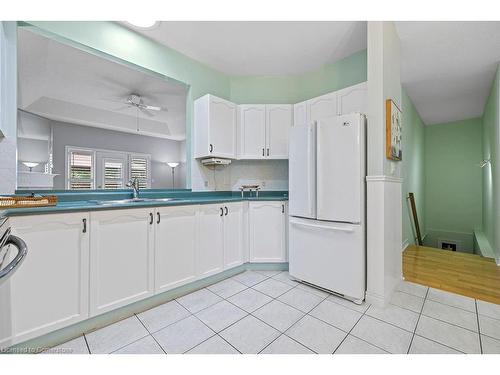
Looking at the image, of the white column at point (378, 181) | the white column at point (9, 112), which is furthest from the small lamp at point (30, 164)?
the white column at point (378, 181)

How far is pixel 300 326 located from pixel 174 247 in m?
1.18

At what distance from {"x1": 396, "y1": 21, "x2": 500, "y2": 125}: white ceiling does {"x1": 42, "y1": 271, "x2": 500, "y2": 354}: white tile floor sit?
2564 millimetres

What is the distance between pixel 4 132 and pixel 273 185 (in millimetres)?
2631

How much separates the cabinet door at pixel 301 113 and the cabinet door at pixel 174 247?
5.57 feet

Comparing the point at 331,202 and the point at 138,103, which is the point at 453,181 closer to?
the point at 331,202

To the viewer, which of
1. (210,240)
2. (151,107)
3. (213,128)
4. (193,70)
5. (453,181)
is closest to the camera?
(210,240)

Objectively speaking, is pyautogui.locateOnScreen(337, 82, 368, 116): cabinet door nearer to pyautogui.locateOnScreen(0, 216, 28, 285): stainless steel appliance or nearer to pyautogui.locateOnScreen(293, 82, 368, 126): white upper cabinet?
pyautogui.locateOnScreen(293, 82, 368, 126): white upper cabinet

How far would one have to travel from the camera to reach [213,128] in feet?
8.75

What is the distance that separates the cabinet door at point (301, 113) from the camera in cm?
278

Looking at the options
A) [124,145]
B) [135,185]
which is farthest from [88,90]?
[135,185]

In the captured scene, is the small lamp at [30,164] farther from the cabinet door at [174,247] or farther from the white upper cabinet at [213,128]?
the white upper cabinet at [213,128]

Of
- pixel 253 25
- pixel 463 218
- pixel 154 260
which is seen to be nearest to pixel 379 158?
pixel 253 25

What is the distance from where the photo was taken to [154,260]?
1.84 m
